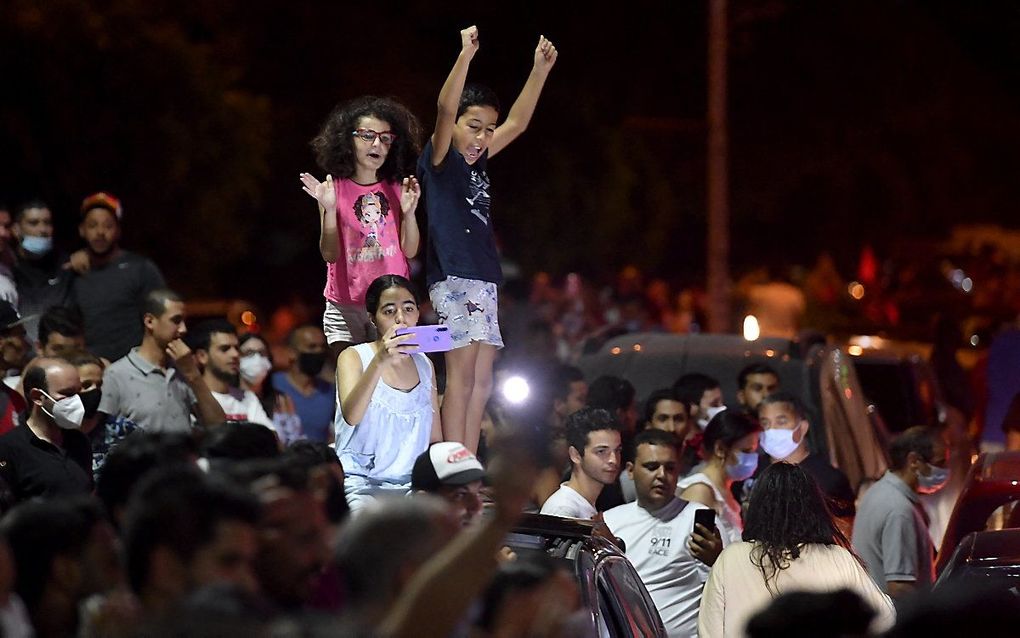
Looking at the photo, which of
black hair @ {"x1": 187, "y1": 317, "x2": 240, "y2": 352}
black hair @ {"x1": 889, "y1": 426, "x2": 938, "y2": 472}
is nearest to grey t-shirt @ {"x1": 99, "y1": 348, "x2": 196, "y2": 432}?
black hair @ {"x1": 187, "y1": 317, "x2": 240, "y2": 352}

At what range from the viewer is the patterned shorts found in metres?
8.45

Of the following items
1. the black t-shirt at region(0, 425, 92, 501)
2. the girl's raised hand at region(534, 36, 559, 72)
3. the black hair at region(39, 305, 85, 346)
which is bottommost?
the black t-shirt at region(0, 425, 92, 501)

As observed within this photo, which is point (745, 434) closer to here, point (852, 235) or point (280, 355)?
point (280, 355)

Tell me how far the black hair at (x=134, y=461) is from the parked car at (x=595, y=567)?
140 cm

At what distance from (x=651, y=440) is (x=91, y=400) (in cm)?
254

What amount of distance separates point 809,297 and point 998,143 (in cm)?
2422

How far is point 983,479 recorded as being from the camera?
9336 millimetres

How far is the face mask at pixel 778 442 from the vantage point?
986cm

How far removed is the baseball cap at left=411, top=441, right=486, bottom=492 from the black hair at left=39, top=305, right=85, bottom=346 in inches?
160

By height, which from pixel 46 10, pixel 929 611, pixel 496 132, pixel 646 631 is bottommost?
pixel 646 631

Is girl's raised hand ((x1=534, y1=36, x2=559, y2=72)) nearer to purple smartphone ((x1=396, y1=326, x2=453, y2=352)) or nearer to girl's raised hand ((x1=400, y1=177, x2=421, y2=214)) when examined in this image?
girl's raised hand ((x1=400, y1=177, x2=421, y2=214))

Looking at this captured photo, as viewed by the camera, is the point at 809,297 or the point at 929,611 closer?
the point at 929,611

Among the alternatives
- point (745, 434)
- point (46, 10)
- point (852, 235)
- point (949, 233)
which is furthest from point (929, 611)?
point (949, 233)

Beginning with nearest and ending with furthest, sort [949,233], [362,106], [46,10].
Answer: [362,106], [46,10], [949,233]
